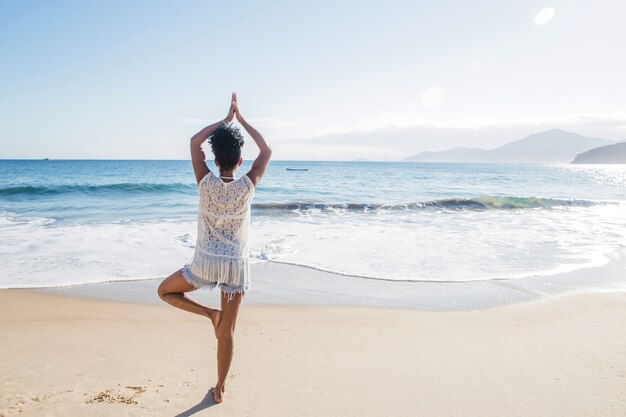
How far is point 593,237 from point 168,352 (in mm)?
10814

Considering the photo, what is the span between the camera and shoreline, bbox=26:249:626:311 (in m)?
5.76

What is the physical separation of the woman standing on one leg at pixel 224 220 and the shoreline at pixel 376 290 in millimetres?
2632

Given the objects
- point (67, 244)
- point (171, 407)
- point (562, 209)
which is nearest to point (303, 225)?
point (67, 244)

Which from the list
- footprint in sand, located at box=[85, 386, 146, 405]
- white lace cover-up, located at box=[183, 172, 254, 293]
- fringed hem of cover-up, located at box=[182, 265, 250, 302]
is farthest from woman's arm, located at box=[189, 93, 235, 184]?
footprint in sand, located at box=[85, 386, 146, 405]

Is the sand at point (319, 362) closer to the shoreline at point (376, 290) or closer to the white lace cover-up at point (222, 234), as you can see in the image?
the shoreline at point (376, 290)

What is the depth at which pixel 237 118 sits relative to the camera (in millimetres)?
3012

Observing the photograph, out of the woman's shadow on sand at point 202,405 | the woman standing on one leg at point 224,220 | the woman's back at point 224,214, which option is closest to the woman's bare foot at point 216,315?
the woman standing on one leg at point 224,220

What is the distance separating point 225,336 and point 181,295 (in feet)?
1.40


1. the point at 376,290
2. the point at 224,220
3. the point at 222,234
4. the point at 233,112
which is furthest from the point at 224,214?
the point at 376,290

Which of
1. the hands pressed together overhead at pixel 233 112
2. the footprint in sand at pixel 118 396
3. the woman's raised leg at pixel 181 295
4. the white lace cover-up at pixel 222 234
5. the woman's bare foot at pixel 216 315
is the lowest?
the footprint in sand at pixel 118 396

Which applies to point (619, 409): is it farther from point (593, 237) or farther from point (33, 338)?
point (593, 237)

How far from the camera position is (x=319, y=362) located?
3.83m

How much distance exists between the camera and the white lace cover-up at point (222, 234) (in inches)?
114

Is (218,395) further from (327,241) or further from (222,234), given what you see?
(327,241)
